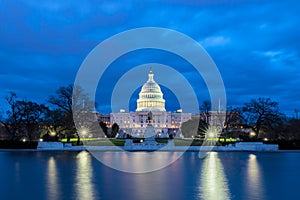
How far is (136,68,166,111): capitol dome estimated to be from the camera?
511 ft

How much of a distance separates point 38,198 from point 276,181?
1160cm

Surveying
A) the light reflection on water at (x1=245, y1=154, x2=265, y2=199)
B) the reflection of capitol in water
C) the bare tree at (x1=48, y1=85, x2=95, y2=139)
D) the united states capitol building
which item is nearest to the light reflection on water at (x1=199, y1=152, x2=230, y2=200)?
the light reflection on water at (x1=245, y1=154, x2=265, y2=199)

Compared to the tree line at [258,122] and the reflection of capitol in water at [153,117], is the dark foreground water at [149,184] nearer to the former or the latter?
the tree line at [258,122]

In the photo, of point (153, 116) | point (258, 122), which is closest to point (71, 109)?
point (258, 122)

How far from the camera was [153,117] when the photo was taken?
15500 cm

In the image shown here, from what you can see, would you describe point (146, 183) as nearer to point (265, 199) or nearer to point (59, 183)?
point (59, 183)

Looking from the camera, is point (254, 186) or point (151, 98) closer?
point (254, 186)

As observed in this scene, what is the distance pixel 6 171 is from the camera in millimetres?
22219

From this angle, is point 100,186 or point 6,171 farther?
point 6,171

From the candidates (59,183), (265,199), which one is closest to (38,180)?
(59,183)

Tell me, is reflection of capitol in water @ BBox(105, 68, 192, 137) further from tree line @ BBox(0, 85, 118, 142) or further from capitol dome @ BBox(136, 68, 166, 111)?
tree line @ BBox(0, 85, 118, 142)

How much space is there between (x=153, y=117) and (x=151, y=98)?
820 cm

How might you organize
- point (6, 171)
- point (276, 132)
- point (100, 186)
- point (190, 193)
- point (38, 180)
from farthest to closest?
point (276, 132)
point (6, 171)
point (38, 180)
point (100, 186)
point (190, 193)

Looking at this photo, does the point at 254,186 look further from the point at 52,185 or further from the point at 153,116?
the point at 153,116
